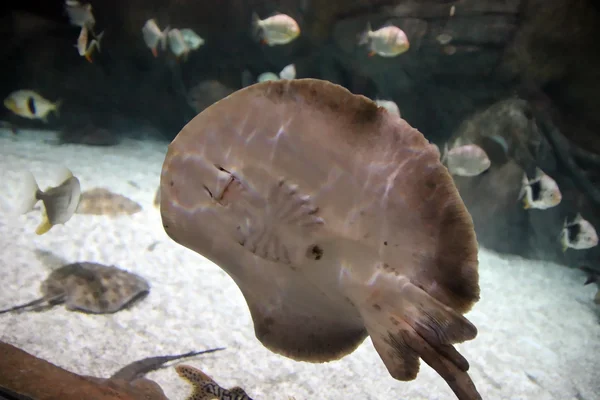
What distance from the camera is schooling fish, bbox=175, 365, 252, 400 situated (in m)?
2.09

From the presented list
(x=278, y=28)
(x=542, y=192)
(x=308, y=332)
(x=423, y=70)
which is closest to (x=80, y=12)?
(x=278, y=28)

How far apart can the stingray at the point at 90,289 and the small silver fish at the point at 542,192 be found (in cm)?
485

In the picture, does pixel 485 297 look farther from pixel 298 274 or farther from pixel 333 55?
pixel 333 55

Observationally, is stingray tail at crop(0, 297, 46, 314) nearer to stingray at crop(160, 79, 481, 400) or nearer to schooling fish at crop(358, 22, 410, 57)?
stingray at crop(160, 79, 481, 400)

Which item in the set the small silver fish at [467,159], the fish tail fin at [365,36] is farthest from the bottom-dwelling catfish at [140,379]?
the fish tail fin at [365,36]

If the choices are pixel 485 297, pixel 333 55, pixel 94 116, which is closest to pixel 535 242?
pixel 485 297

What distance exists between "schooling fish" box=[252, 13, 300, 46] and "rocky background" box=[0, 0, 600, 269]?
161 centimetres

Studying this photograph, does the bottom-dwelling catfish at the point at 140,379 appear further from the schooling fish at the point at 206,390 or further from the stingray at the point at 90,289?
the stingray at the point at 90,289

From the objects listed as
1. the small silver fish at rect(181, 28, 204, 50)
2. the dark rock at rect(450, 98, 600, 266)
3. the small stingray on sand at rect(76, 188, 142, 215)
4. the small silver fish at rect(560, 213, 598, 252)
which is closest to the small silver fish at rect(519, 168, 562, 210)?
the small silver fish at rect(560, 213, 598, 252)

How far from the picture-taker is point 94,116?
11.1 meters

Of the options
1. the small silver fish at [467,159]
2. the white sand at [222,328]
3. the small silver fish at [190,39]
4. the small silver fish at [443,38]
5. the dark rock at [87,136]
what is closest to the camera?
the white sand at [222,328]

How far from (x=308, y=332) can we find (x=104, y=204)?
14.6 ft

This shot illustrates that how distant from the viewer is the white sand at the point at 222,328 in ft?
8.70

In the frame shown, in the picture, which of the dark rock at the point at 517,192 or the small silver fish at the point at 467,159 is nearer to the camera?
the small silver fish at the point at 467,159
